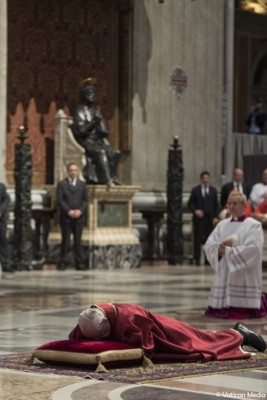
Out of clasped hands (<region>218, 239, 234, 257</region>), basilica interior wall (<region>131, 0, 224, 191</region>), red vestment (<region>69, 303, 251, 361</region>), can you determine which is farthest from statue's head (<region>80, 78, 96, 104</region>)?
red vestment (<region>69, 303, 251, 361</region>)

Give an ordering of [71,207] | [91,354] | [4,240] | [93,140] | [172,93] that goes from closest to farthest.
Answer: [91,354]
[4,240]
[71,207]
[93,140]
[172,93]

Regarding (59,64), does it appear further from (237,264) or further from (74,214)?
(237,264)

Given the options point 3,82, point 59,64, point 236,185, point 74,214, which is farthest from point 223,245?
point 59,64

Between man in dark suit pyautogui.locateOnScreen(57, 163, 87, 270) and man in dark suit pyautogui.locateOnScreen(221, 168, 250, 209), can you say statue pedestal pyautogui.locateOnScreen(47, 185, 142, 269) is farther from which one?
man in dark suit pyautogui.locateOnScreen(221, 168, 250, 209)

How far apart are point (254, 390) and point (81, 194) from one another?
13866 millimetres

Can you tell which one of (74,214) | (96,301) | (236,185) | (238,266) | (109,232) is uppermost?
(236,185)

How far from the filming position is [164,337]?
29.7 ft

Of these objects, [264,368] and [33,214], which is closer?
[264,368]

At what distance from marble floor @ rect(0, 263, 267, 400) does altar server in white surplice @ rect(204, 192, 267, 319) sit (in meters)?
0.26

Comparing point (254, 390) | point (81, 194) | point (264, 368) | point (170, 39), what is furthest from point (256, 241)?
point (170, 39)

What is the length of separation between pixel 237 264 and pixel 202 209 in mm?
10576

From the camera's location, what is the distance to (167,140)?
2559 cm

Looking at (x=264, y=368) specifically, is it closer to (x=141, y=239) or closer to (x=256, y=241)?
(x=256, y=241)

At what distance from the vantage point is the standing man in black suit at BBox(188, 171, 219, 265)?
23781 millimetres
